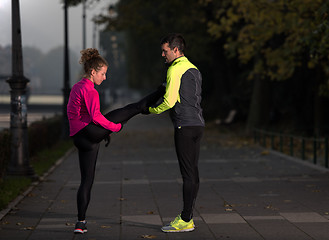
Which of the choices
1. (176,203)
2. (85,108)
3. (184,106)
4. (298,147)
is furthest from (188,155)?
(298,147)

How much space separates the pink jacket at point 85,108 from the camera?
6.89 meters

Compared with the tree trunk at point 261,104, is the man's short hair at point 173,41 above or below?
above

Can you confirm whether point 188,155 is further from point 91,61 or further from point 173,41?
point 91,61

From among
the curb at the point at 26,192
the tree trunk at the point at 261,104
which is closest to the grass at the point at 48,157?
the curb at the point at 26,192

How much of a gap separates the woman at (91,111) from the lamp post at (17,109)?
5.92 meters

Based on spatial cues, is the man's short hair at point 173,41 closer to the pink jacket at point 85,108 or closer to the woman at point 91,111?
the woman at point 91,111

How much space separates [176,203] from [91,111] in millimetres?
3340

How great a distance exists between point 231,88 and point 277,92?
9277 millimetres

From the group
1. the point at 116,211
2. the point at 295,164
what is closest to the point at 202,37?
the point at 295,164

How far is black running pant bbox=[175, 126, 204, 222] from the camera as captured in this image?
719cm

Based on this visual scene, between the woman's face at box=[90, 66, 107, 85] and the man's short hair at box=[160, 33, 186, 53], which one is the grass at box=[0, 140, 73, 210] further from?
the man's short hair at box=[160, 33, 186, 53]

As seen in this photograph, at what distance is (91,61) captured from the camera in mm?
6992

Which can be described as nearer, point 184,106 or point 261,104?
point 184,106

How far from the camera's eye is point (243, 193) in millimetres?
10961
